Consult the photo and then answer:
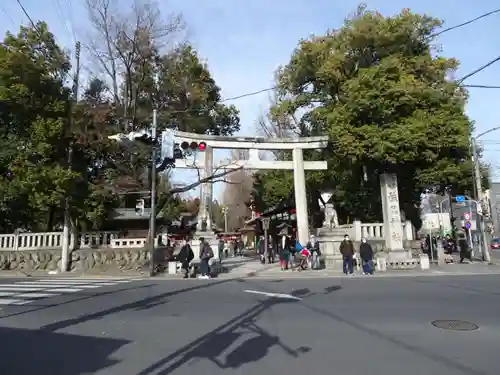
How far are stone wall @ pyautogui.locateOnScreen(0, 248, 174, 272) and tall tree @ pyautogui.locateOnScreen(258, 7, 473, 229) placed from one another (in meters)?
12.0

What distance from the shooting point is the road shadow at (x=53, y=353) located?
544cm

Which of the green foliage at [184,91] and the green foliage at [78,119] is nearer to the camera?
the green foliage at [78,119]

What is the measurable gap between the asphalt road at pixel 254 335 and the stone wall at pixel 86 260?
35.0ft

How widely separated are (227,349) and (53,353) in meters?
2.51

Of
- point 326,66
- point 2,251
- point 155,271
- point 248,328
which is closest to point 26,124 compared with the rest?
point 2,251

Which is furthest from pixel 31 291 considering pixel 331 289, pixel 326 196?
pixel 326 196

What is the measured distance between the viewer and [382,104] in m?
21.1

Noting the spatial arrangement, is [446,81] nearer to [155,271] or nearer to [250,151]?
[250,151]

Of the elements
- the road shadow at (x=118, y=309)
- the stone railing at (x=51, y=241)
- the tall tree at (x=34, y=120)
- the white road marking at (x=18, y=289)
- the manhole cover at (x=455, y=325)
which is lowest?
the manhole cover at (x=455, y=325)

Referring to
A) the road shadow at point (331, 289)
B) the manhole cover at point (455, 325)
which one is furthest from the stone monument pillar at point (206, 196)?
the manhole cover at point (455, 325)

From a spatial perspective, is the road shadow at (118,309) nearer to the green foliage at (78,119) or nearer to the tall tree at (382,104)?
the green foliage at (78,119)

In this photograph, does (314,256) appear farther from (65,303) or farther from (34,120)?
(34,120)

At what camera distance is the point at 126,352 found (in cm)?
611

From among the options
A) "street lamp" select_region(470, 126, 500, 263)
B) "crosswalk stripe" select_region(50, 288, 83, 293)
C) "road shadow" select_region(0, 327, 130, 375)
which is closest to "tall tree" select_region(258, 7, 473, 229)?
"street lamp" select_region(470, 126, 500, 263)
